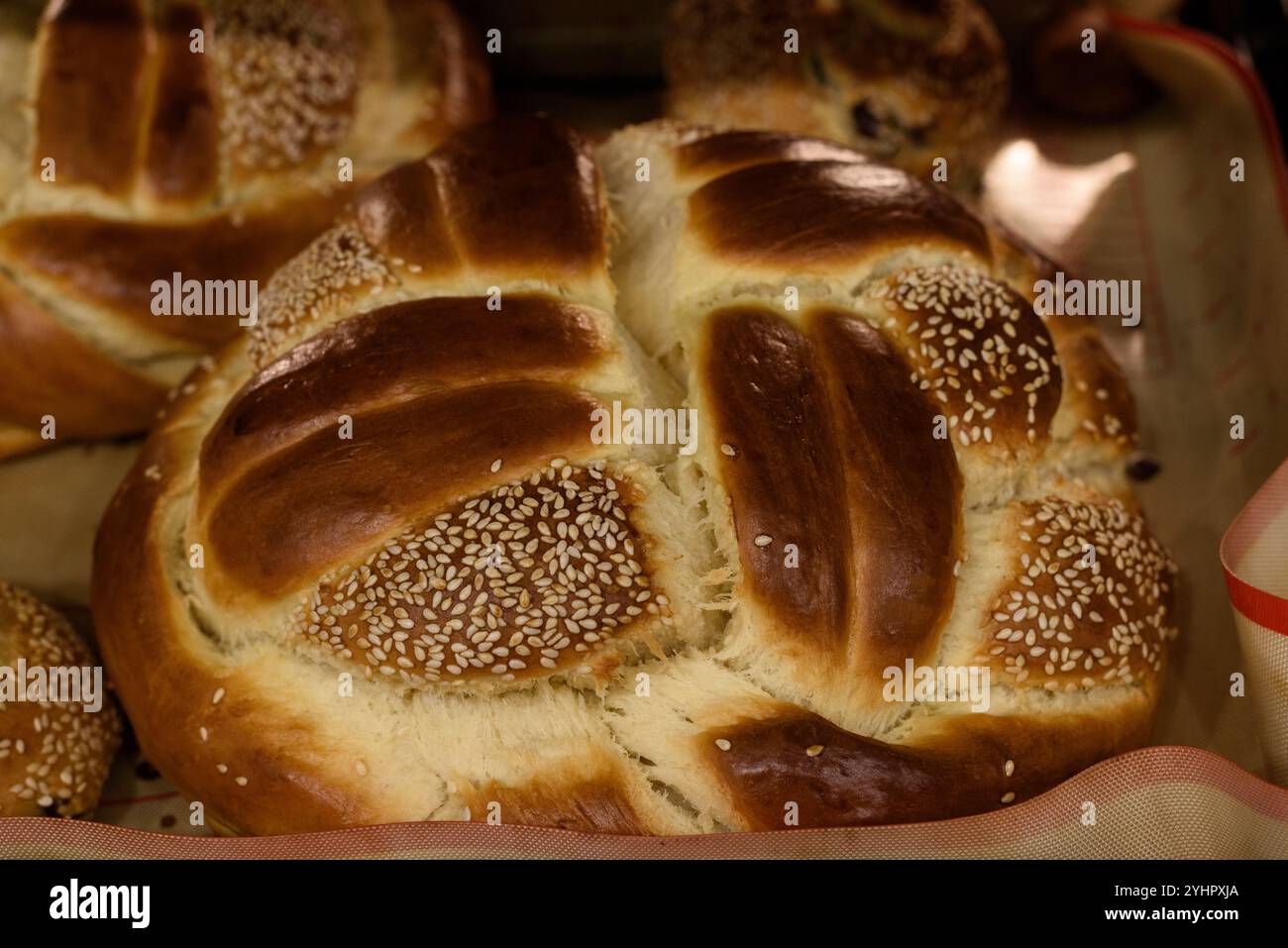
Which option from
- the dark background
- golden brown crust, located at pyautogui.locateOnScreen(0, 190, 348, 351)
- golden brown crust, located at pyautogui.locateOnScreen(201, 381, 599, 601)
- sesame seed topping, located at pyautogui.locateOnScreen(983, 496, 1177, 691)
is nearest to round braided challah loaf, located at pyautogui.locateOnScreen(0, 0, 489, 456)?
golden brown crust, located at pyautogui.locateOnScreen(0, 190, 348, 351)

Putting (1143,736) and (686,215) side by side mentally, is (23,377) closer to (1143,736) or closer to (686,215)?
(686,215)

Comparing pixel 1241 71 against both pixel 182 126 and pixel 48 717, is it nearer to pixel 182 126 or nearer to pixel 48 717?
pixel 182 126

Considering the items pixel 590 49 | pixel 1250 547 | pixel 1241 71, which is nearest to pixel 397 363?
pixel 1250 547

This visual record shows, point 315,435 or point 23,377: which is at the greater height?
point 23,377

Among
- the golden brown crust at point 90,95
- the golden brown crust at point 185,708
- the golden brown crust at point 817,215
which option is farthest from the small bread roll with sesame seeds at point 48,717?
the golden brown crust at point 817,215

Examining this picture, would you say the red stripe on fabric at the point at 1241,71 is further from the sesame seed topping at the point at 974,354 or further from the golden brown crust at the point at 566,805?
the golden brown crust at the point at 566,805
